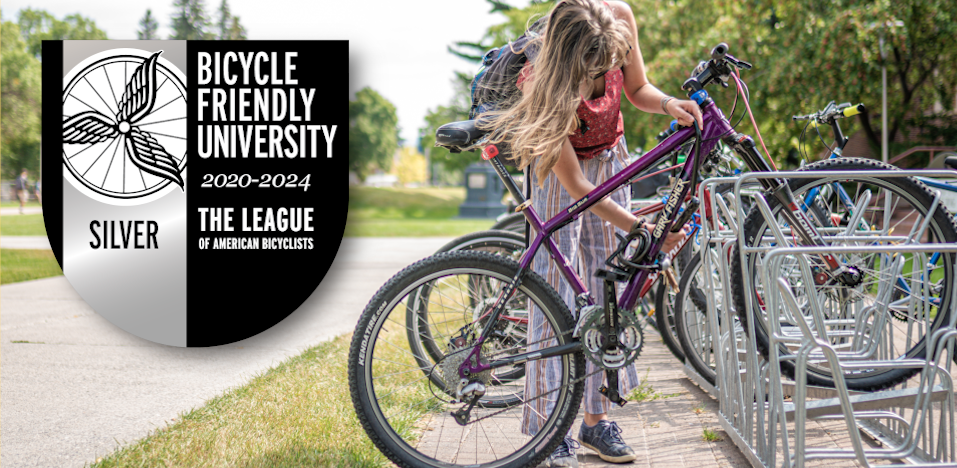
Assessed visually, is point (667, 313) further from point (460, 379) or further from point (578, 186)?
point (460, 379)

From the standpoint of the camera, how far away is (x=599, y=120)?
8.38 ft

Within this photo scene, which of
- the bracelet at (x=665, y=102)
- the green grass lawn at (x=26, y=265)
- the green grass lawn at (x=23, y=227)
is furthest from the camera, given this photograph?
the green grass lawn at (x=23, y=227)

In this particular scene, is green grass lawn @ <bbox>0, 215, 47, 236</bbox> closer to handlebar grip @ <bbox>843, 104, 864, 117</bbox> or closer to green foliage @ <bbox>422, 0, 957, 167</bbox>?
green foliage @ <bbox>422, 0, 957, 167</bbox>

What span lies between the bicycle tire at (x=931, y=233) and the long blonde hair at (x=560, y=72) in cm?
73

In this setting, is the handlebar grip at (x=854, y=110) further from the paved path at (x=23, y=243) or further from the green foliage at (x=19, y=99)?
the green foliage at (x=19, y=99)

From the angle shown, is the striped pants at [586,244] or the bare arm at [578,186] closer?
the bare arm at [578,186]

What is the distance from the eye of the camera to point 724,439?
2.90 m

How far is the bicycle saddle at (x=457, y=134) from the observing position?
2379mm

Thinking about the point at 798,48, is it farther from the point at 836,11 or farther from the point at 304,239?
the point at 304,239

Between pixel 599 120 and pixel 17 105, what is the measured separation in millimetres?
42805

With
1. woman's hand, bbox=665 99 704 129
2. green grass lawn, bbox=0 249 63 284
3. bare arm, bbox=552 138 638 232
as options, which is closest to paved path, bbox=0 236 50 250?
green grass lawn, bbox=0 249 63 284

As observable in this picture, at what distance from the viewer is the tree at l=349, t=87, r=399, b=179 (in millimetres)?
61969

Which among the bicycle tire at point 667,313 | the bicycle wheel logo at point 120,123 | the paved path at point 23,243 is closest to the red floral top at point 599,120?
Answer: the bicycle tire at point 667,313

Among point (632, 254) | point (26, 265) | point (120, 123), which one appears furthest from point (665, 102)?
point (26, 265)
